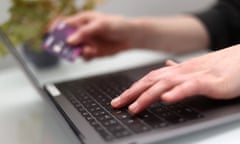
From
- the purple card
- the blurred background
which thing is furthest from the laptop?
the blurred background

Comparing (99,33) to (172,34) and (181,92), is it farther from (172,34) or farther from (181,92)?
(181,92)

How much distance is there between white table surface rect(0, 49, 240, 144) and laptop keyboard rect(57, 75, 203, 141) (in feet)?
0.11

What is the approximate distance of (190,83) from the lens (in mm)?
584

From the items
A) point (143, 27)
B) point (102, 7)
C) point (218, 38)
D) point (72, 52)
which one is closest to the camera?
point (72, 52)

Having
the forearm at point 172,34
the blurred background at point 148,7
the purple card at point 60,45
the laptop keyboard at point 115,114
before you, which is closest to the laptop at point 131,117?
the laptop keyboard at point 115,114

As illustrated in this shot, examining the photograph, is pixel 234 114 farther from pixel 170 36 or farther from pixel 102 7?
pixel 102 7

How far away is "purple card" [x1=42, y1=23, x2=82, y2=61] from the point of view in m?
0.98

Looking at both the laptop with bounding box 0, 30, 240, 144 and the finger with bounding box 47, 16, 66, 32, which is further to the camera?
the finger with bounding box 47, 16, 66, 32

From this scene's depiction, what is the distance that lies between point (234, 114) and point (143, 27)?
1.82 ft

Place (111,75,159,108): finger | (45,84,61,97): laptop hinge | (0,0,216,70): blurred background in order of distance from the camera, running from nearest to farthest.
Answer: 1. (111,75,159,108): finger
2. (45,84,61,97): laptop hinge
3. (0,0,216,70): blurred background

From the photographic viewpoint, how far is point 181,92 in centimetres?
58

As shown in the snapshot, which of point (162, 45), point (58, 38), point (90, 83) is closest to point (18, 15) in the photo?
point (58, 38)

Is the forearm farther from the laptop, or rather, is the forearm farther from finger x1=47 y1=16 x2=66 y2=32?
the laptop

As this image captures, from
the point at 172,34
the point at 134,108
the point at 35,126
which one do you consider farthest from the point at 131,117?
the point at 172,34
